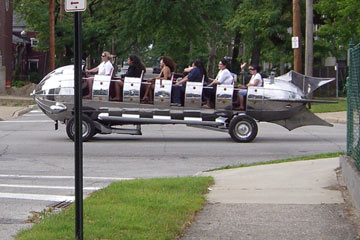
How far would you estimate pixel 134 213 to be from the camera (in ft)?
23.5

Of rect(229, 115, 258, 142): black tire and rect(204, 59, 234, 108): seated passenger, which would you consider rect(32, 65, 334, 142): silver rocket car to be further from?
rect(204, 59, 234, 108): seated passenger

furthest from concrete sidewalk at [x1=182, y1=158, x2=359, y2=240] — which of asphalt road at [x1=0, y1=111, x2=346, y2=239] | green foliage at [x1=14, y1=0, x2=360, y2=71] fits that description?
green foliage at [x1=14, y1=0, x2=360, y2=71]

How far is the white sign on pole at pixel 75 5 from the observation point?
5.66 metres

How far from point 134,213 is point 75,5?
2.56m

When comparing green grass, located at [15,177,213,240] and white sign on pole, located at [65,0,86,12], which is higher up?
white sign on pole, located at [65,0,86,12]

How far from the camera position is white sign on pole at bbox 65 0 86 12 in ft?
18.6

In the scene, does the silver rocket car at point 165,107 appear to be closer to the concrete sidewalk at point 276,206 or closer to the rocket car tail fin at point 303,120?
the rocket car tail fin at point 303,120

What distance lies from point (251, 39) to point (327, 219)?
30760mm

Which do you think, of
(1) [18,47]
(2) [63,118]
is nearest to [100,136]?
(2) [63,118]

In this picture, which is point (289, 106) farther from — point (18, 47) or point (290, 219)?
point (18, 47)

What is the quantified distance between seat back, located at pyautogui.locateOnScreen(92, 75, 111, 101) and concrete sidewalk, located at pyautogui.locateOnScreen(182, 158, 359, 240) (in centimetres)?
531

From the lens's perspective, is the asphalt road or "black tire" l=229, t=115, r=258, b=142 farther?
"black tire" l=229, t=115, r=258, b=142

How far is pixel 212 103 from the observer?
15.7m

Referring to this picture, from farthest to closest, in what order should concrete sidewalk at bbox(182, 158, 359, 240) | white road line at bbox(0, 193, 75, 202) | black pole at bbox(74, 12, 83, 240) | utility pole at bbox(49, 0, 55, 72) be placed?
utility pole at bbox(49, 0, 55, 72) → white road line at bbox(0, 193, 75, 202) → concrete sidewalk at bbox(182, 158, 359, 240) → black pole at bbox(74, 12, 83, 240)
